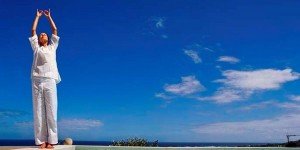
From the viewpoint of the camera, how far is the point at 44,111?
739 cm

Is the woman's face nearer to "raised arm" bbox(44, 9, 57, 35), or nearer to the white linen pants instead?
"raised arm" bbox(44, 9, 57, 35)

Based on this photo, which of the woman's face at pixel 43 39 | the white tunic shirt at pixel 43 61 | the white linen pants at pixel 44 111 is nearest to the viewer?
the white linen pants at pixel 44 111

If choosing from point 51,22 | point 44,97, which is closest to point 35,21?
point 51,22

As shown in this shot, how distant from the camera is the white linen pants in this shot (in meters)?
7.32

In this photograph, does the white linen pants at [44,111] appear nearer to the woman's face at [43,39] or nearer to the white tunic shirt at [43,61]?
the white tunic shirt at [43,61]

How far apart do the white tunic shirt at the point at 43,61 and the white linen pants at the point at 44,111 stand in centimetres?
11

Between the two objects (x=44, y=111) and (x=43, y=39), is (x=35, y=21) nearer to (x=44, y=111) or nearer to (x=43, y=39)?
(x=43, y=39)

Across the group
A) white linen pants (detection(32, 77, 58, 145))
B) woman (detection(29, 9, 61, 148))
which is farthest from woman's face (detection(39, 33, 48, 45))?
white linen pants (detection(32, 77, 58, 145))

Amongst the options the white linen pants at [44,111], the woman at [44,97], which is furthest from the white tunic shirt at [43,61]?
the white linen pants at [44,111]

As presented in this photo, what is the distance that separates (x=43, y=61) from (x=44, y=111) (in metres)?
0.86

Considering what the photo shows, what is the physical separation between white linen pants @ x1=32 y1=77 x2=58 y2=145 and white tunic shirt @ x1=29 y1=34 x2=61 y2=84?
0.37ft

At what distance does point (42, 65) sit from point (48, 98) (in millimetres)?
594

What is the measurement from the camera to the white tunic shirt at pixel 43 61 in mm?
7430

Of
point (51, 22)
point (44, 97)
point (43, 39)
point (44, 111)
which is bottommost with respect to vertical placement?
point (44, 111)
